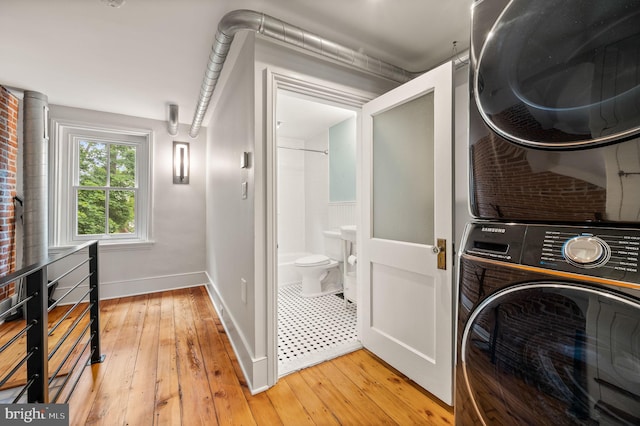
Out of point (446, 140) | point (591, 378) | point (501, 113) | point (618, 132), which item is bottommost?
point (591, 378)

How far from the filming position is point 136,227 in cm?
355

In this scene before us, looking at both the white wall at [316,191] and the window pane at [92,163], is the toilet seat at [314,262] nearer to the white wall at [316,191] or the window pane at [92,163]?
the white wall at [316,191]

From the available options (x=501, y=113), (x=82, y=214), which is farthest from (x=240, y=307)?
(x=82, y=214)

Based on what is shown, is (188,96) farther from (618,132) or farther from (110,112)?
(618,132)

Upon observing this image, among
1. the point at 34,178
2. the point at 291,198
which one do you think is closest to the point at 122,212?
the point at 34,178

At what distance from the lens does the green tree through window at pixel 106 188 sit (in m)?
3.27

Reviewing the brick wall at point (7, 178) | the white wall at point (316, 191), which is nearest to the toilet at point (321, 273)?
the white wall at point (316, 191)

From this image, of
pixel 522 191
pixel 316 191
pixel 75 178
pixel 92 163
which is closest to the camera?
pixel 522 191

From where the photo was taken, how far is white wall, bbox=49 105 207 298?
324 cm

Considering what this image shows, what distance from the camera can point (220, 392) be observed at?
158 centimetres

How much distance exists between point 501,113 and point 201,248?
388cm

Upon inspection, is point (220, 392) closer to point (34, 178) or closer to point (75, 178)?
point (34, 178)

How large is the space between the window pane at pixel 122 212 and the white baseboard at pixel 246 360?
2.10 metres

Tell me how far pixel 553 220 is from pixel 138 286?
13.6 feet
